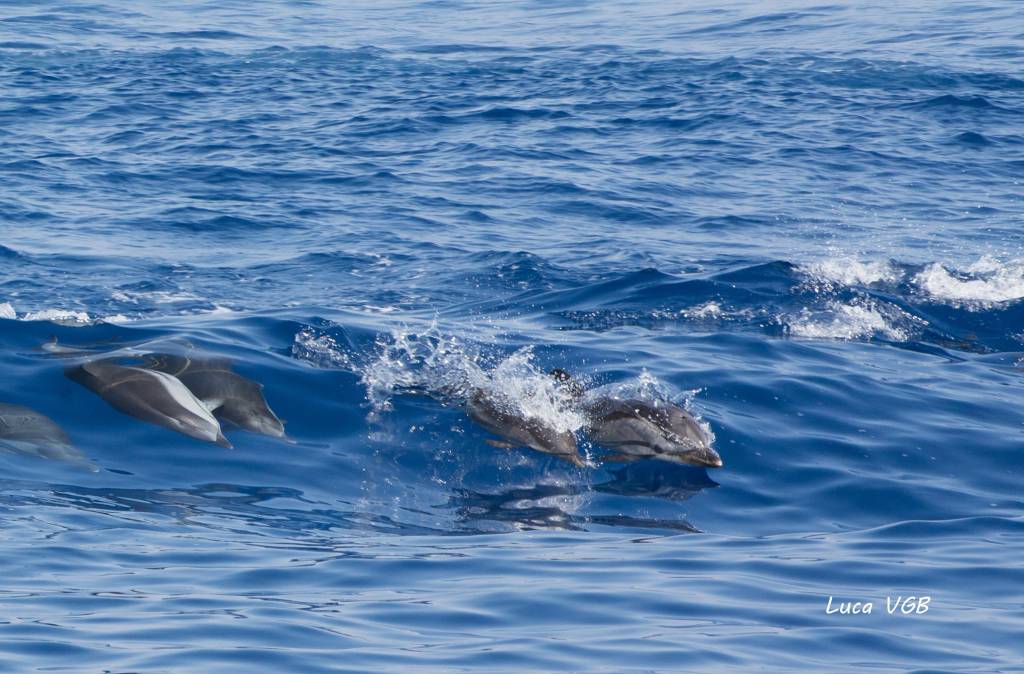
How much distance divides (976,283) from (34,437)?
10183 millimetres

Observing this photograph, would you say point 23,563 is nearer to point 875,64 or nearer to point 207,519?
point 207,519

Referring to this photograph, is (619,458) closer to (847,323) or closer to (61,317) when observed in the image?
(847,323)

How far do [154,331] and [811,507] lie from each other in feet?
19.9

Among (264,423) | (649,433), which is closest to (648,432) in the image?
(649,433)

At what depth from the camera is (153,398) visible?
384 inches

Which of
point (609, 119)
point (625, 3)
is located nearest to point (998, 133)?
point (609, 119)

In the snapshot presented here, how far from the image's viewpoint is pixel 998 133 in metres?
23.1

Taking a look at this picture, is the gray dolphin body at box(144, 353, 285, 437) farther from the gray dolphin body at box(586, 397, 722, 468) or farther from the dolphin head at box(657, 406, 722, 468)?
the dolphin head at box(657, 406, 722, 468)

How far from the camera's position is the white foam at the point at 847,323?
44.0ft

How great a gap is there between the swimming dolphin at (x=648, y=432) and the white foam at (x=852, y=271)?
5.78m

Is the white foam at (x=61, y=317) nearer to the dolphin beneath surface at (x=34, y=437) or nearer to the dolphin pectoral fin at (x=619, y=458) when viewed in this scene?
the dolphin beneath surface at (x=34, y=437)

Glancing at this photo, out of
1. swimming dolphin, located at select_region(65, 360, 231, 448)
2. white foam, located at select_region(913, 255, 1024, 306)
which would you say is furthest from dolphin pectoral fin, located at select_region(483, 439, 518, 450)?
white foam, located at select_region(913, 255, 1024, 306)

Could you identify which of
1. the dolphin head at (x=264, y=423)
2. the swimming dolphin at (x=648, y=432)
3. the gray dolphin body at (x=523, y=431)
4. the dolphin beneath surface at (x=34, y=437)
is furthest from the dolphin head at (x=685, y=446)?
the dolphin beneath surface at (x=34, y=437)

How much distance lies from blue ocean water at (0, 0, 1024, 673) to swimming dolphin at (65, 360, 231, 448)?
0.43 feet
